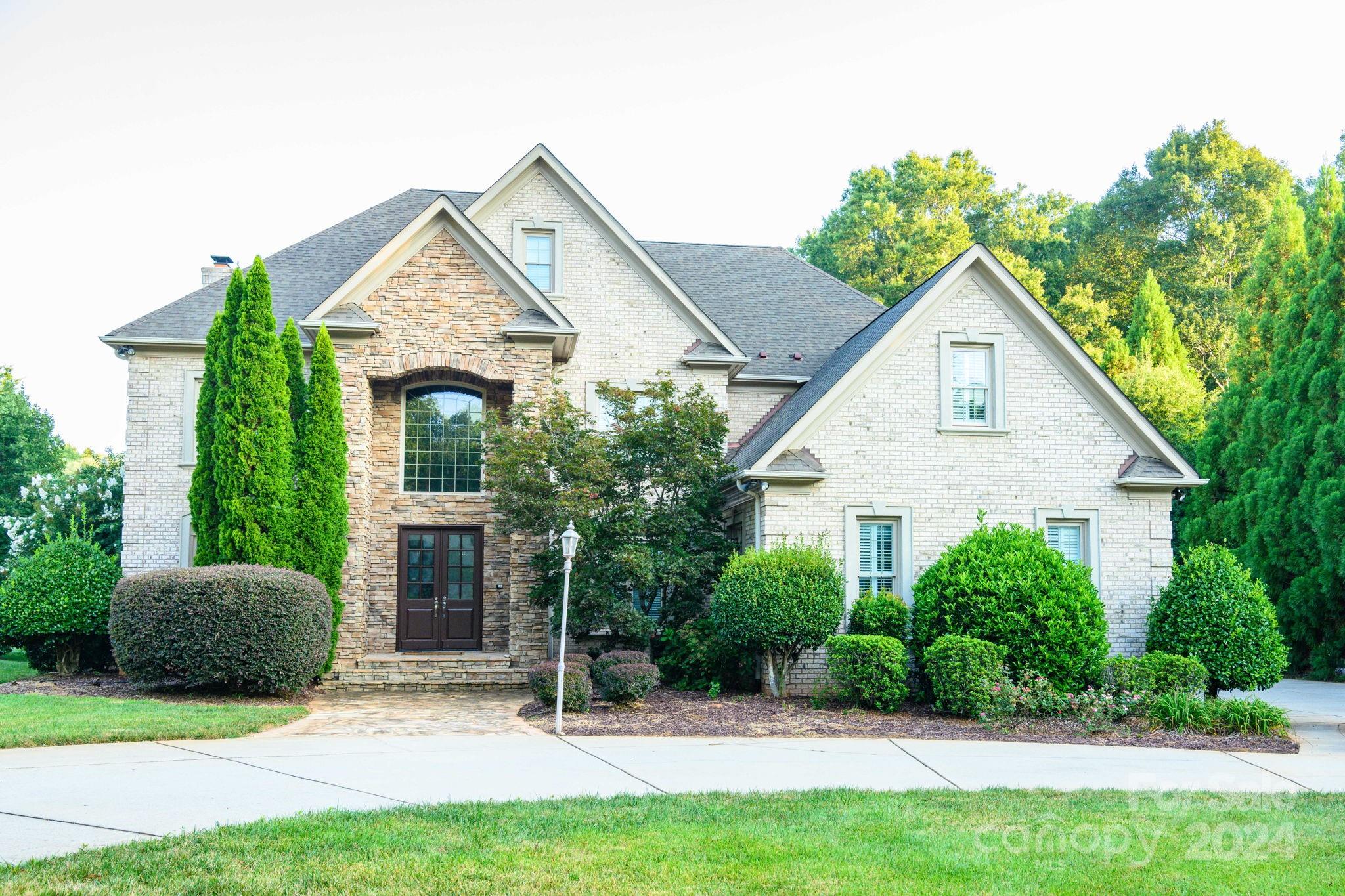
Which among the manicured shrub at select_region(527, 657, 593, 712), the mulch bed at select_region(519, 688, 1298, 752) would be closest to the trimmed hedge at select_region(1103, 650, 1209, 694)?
the mulch bed at select_region(519, 688, 1298, 752)

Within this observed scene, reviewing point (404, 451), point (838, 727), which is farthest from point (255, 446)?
point (838, 727)

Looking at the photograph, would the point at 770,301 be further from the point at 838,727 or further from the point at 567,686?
the point at 838,727

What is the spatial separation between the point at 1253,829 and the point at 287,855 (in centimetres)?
609

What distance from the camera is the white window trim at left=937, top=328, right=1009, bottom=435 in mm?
16219

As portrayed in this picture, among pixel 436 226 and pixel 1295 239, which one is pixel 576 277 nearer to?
pixel 436 226

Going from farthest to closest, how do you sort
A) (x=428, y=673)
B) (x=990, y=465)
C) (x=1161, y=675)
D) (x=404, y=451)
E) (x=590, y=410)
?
(x=590, y=410), (x=404, y=451), (x=428, y=673), (x=990, y=465), (x=1161, y=675)

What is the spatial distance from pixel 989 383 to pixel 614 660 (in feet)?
23.5

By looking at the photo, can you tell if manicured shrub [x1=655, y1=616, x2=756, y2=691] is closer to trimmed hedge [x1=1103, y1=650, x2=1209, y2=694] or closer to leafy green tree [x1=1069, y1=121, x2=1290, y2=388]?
trimmed hedge [x1=1103, y1=650, x2=1209, y2=694]

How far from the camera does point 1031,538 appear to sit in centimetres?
1423

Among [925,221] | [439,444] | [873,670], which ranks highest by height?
[925,221]

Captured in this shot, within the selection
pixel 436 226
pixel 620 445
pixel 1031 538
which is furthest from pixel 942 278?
pixel 436 226

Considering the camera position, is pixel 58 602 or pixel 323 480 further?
pixel 58 602

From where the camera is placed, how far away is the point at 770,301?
2255cm

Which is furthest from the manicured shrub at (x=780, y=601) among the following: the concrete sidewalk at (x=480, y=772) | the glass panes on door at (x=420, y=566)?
the glass panes on door at (x=420, y=566)
